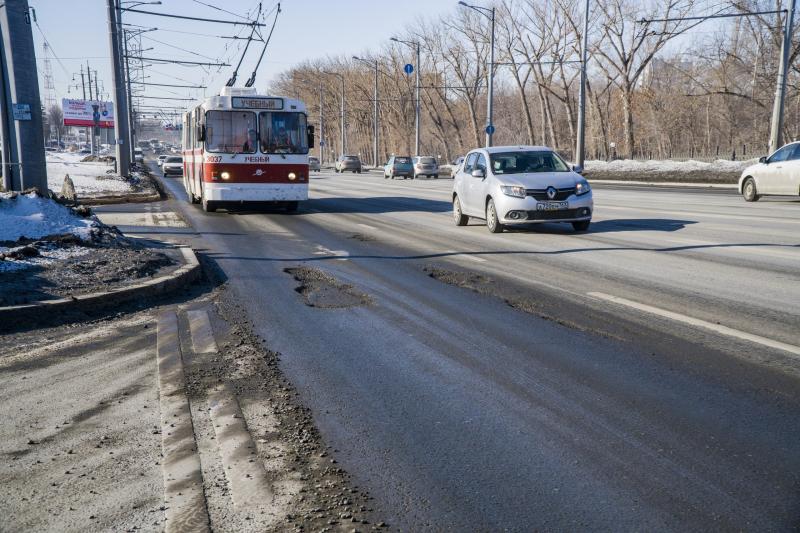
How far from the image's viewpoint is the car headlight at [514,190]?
1364 cm

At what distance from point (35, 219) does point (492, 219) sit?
7.93 meters

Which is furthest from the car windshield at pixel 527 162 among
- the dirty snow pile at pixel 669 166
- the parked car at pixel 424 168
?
the parked car at pixel 424 168

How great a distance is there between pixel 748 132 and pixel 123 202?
6126cm

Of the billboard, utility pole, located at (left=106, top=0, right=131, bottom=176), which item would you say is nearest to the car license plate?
utility pole, located at (left=106, top=0, right=131, bottom=176)

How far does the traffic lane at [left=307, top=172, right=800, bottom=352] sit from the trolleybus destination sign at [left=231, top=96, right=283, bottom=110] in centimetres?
341

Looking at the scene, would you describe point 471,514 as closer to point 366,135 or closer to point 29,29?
point 29,29

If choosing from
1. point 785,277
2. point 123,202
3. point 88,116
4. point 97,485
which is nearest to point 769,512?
point 97,485

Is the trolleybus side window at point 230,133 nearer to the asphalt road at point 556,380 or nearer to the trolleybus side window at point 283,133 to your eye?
the trolleybus side window at point 283,133

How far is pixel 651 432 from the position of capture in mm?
3908

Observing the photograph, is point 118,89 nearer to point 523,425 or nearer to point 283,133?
point 283,133

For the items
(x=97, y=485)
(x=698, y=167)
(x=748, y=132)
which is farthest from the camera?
(x=748, y=132)

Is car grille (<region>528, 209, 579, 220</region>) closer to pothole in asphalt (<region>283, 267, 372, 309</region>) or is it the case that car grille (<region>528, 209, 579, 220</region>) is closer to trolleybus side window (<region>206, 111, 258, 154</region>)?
pothole in asphalt (<region>283, 267, 372, 309</region>)

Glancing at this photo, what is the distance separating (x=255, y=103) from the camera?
61.1ft

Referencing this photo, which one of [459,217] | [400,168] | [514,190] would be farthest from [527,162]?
[400,168]
